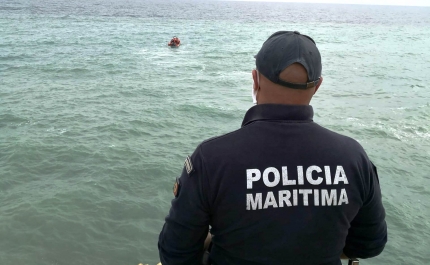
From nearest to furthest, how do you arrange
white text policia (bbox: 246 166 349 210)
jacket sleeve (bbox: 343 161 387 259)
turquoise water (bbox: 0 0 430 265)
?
white text policia (bbox: 246 166 349 210) < jacket sleeve (bbox: 343 161 387 259) < turquoise water (bbox: 0 0 430 265)

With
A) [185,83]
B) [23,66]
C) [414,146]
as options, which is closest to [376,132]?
[414,146]

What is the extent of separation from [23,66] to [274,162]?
2062cm

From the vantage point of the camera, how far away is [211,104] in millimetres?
15062

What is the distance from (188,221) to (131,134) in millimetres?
10181

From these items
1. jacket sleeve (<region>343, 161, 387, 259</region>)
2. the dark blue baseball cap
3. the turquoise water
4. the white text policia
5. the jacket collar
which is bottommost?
the turquoise water

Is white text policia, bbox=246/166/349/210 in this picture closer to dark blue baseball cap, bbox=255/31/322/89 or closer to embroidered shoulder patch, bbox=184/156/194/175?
embroidered shoulder patch, bbox=184/156/194/175

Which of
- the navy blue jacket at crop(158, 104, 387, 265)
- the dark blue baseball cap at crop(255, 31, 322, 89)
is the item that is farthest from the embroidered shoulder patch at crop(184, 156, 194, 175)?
the dark blue baseball cap at crop(255, 31, 322, 89)

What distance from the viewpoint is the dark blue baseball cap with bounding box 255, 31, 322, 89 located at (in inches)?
71.5

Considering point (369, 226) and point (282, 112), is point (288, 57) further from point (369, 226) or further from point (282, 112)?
point (369, 226)

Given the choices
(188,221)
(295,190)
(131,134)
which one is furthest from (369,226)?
(131,134)

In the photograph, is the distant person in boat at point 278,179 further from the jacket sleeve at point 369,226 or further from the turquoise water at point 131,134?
the turquoise water at point 131,134

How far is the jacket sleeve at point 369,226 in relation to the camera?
6.59 ft

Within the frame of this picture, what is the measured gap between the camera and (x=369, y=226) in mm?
2160

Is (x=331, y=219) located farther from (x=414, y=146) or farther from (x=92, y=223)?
(x=414, y=146)
